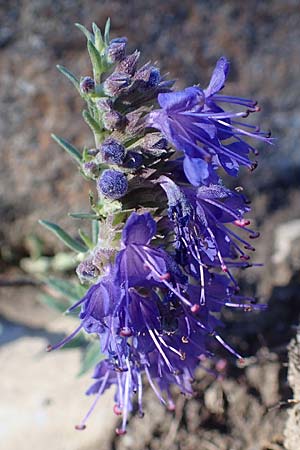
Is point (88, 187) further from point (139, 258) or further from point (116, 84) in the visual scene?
point (139, 258)

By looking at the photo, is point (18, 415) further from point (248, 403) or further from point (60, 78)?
point (60, 78)

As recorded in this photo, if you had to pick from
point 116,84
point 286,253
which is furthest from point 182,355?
point 286,253

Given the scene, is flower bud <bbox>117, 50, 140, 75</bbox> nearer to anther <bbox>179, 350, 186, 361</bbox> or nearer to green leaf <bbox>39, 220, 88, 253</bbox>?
green leaf <bbox>39, 220, 88, 253</bbox>

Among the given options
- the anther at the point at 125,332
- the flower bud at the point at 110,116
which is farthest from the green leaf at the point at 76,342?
the flower bud at the point at 110,116

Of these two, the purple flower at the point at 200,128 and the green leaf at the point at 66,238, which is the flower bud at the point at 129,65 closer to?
the purple flower at the point at 200,128

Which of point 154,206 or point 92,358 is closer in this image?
point 154,206

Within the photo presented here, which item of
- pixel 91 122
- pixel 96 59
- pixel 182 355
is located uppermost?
pixel 96 59
